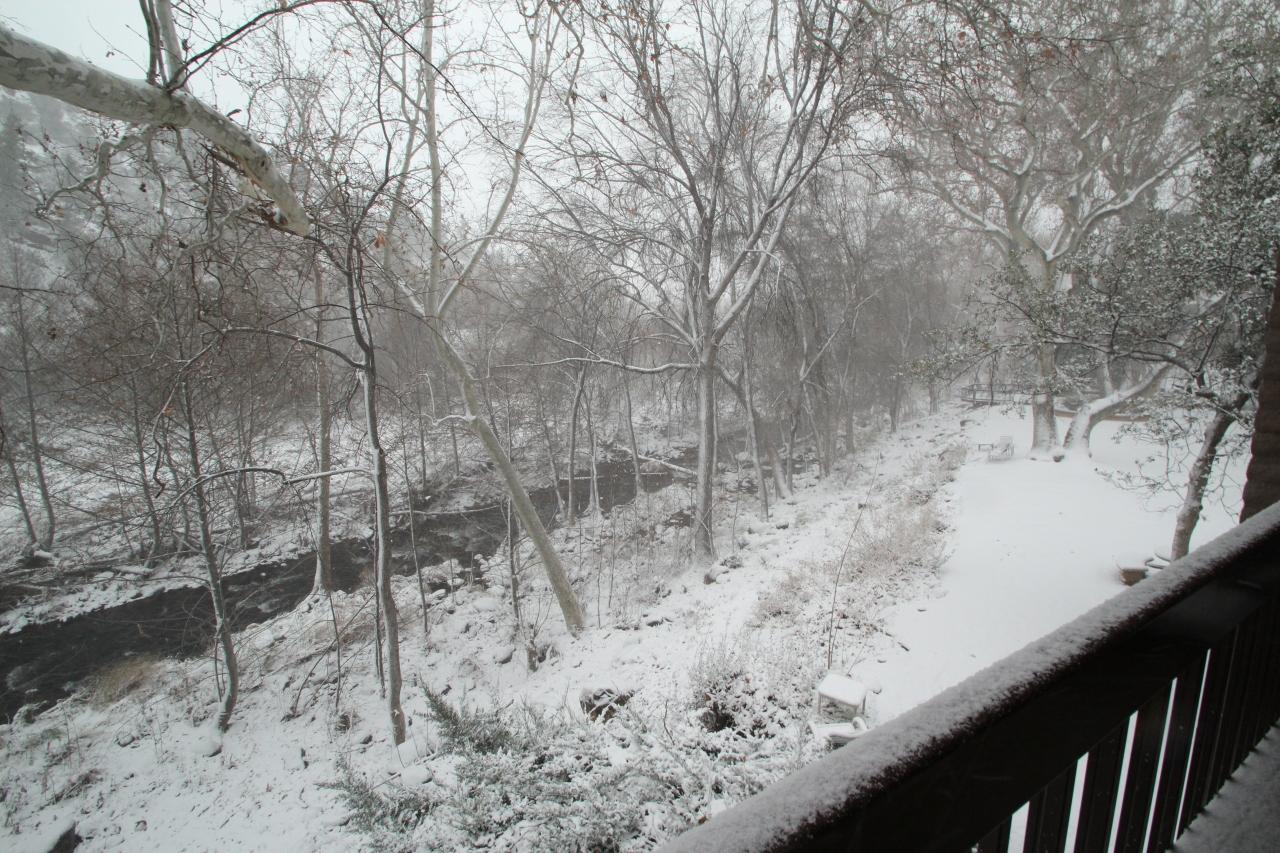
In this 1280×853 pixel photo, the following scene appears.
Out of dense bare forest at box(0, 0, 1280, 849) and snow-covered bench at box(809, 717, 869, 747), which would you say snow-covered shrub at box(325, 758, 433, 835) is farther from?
snow-covered bench at box(809, 717, 869, 747)

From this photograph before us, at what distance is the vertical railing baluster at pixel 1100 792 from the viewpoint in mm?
1123

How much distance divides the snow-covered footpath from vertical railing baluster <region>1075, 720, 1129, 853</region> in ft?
9.43

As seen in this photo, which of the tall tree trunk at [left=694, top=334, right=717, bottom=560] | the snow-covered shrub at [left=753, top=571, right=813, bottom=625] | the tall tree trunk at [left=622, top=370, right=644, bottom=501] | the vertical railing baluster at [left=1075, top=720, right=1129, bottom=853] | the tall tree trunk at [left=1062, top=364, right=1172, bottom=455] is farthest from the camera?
the tall tree trunk at [left=622, top=370, right=644, bottom=501]

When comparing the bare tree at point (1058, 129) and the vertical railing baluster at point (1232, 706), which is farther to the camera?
the bare tree at point (1058, 129)

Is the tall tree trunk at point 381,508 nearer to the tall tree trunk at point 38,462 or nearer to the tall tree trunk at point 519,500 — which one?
the tall tree trunk at point 519,500

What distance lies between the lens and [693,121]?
1004 cm

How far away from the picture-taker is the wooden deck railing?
0.62m

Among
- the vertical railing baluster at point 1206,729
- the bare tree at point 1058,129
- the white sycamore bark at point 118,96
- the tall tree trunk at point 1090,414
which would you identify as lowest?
the tall tree trunk at point 1090,414

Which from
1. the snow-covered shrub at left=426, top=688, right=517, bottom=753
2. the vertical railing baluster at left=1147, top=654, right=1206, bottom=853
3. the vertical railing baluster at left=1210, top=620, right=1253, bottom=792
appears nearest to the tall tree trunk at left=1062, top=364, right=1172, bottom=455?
the vertical railing baluster at left=1210, top=620, right=1253, bottom=792

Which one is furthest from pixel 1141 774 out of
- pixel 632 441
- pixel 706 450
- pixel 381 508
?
pixel 632 441

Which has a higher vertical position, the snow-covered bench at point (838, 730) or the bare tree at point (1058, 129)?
the bare tree at point (1058, 129)

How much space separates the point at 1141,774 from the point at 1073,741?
79cm

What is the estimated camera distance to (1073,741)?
903 mm

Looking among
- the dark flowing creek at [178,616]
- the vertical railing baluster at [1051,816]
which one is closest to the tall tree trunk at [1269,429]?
the vertical railing baluster at [1051,816]
